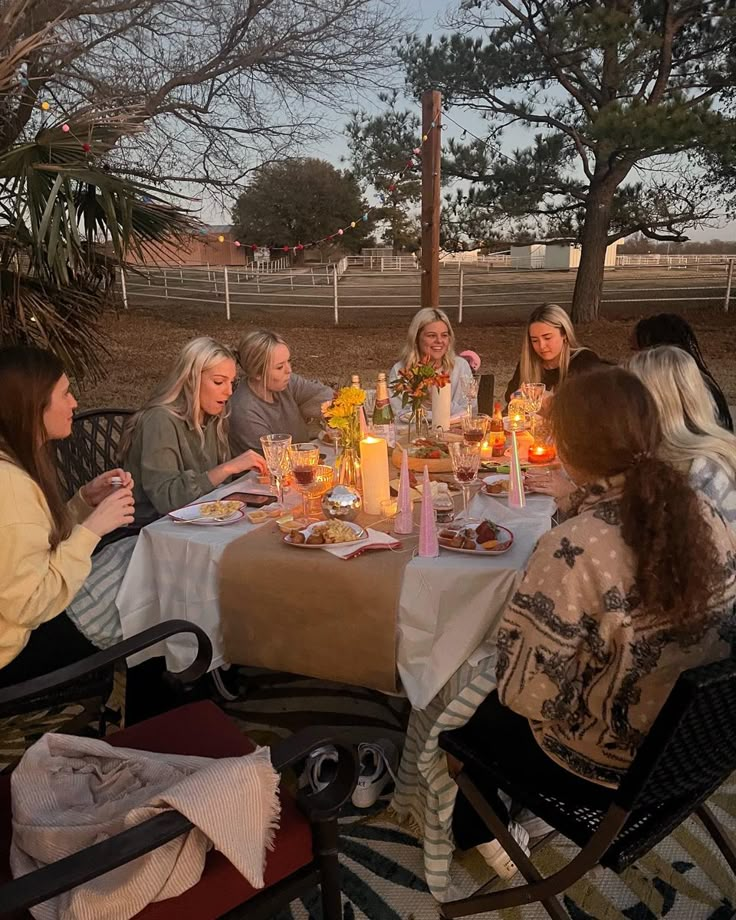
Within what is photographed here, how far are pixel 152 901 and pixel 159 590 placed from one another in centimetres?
96

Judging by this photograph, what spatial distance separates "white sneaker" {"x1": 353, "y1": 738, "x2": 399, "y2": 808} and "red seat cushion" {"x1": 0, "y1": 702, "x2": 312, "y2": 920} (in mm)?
565

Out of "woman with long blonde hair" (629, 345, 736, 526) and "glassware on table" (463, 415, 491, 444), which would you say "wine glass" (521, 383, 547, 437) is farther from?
"woman with long blonde hair" (629, 345, 736, 526)

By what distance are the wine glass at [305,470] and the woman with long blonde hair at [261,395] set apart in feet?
3.36

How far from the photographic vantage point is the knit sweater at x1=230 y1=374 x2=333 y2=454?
10.7 feet

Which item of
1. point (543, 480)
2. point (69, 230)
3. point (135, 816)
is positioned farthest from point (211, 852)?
point (69, 230)

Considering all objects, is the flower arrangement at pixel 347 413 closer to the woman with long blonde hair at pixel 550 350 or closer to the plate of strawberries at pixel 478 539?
the plate of strawberries at pixel 478 539

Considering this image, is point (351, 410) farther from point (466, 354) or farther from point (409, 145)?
point (409, 145)

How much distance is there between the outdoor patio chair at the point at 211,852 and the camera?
1.07 meters

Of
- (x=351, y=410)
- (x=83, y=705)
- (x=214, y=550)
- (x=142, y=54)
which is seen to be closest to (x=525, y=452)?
(x=351, y=410)

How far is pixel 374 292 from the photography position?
22078 mm

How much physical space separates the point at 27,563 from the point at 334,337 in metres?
10.7

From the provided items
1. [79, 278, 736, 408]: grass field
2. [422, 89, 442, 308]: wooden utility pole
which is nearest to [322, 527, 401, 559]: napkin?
[422, 89, 442, 308]: wooden utility pole

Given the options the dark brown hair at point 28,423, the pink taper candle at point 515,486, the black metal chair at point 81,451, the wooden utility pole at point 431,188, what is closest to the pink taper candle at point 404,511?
the pink taper candle at point 515,486

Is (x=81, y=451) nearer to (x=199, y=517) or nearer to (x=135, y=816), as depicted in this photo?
(x=199, y=517)
